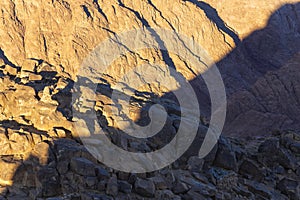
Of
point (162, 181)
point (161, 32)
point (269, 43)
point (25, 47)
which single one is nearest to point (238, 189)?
point (162, 181)

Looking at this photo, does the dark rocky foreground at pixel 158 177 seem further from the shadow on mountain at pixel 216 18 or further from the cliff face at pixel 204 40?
the shadow on mountain at pixel 216 18

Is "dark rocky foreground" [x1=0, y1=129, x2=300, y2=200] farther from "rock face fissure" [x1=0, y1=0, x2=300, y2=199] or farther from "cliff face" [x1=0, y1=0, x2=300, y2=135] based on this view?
"cliff face" [x1=0, y1=0, x2=300, y2=135]

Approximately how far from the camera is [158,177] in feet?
54.0

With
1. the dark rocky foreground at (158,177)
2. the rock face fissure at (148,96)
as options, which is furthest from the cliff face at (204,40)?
the dark rocky foreground at (158,177)

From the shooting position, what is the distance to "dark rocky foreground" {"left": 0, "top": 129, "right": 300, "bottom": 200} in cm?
1470

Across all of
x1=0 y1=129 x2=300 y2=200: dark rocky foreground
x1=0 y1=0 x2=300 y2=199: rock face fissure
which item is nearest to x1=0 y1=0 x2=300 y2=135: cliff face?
x1=0 y1=0 x2=300 y2=199: rock face fissure

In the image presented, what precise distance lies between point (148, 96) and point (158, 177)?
9.61m

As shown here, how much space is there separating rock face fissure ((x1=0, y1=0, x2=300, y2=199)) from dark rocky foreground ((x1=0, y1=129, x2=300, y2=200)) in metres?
0.05

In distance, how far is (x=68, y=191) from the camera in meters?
14.5

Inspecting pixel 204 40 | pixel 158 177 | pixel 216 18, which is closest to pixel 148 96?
pixel 158 177

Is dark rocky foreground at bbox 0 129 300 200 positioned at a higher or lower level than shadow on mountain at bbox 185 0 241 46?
lower

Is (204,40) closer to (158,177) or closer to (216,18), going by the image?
(216,18)

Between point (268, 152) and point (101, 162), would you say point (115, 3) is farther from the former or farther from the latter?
point (101, 162)

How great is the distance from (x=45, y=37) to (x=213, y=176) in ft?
65.9
